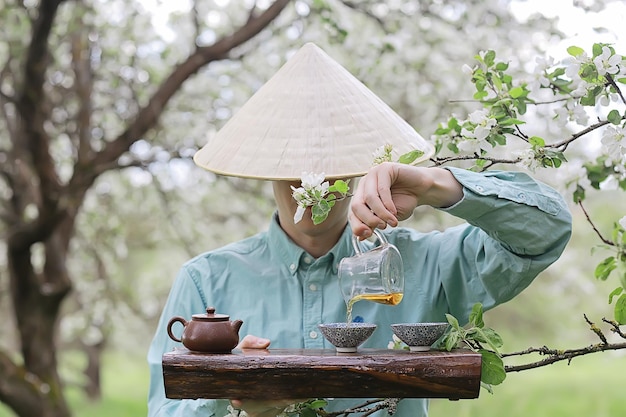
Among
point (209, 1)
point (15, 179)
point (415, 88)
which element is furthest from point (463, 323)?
point (15, 179)

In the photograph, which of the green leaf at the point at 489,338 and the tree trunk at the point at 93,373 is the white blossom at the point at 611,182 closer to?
the green leaf at the point at 489,338

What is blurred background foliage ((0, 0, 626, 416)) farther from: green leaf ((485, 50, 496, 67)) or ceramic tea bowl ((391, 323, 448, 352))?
ceramic tea bowl ((391, 323, 448, 352))

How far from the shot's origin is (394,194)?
1.89m

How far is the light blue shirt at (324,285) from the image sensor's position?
2146mm

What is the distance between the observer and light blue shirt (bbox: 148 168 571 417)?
84.5 inches

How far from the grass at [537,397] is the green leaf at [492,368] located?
5505mm

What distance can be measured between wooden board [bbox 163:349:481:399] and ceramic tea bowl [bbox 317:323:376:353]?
3 cm

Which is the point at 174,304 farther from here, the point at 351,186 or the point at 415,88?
the point at 415,88

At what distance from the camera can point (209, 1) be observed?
19.9ft

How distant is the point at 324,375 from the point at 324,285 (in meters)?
0.55

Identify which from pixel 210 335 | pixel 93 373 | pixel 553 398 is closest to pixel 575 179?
pixel 210 335

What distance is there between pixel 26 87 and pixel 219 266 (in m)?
3.42

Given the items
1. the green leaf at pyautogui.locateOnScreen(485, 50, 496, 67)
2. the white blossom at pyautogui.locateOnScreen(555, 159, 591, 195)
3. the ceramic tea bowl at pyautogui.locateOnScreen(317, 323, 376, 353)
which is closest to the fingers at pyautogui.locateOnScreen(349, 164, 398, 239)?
the ceramic tea bowl at pyautogui.locateOnScreen(317, 323, 376, 353)

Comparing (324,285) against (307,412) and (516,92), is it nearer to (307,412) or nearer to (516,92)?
(307,412)
